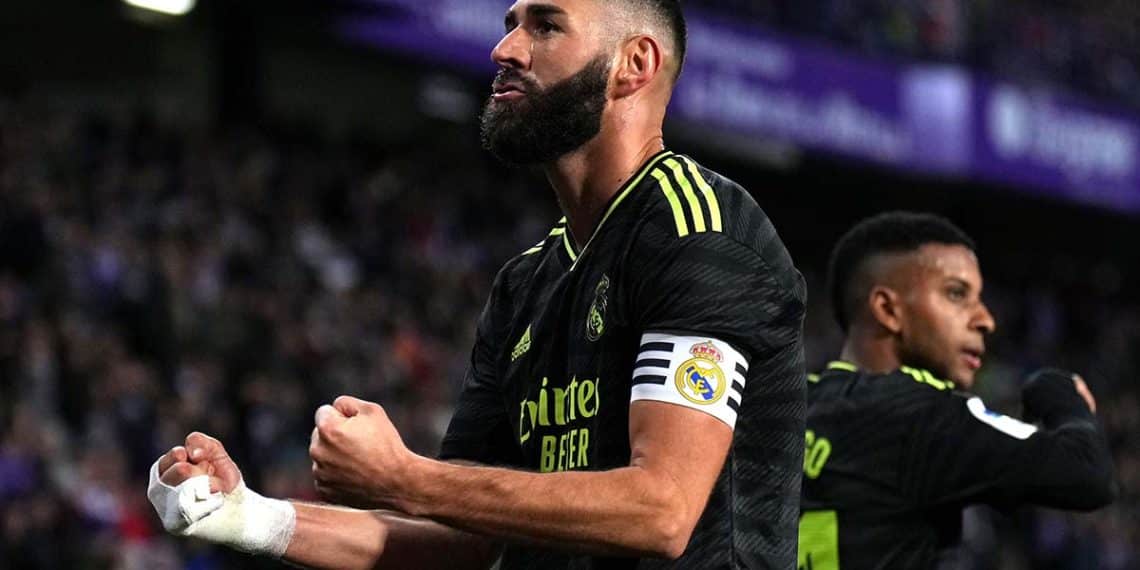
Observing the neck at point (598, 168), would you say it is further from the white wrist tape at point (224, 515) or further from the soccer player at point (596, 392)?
the white wrist tape at point (224, 515)

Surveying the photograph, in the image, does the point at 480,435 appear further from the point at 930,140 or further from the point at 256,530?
the point at 930,140

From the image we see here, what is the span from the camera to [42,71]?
20109 mm

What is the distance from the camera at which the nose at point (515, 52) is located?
372 cm

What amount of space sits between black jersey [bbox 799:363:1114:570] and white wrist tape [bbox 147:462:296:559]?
170 cm

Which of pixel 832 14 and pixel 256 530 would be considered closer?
pixel 256 530

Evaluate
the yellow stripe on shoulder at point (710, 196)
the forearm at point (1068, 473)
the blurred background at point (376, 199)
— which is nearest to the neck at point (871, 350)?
the forearm at point (1068, 473)

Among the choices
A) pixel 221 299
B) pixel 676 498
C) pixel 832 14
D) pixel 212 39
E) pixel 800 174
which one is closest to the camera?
pixel 676 498

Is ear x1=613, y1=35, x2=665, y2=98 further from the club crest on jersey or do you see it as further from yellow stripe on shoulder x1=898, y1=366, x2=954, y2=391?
yellow stripe on shoulder x1=898, y1=366, x2=954, y2=391

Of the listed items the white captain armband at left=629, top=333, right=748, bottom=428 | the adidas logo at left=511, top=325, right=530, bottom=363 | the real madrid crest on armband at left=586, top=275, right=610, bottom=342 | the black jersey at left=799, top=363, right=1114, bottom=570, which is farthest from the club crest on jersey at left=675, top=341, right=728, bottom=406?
the black jersey at left=799, top=363, right=1114, bottom=570

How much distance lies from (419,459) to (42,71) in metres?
17.8

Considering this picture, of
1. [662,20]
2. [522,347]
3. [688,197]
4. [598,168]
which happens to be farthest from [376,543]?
[662,20]

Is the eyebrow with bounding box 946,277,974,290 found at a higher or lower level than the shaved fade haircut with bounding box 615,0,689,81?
lower

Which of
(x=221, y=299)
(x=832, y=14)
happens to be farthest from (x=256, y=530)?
(x=832, y=14)

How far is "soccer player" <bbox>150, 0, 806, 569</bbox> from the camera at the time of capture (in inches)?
128
